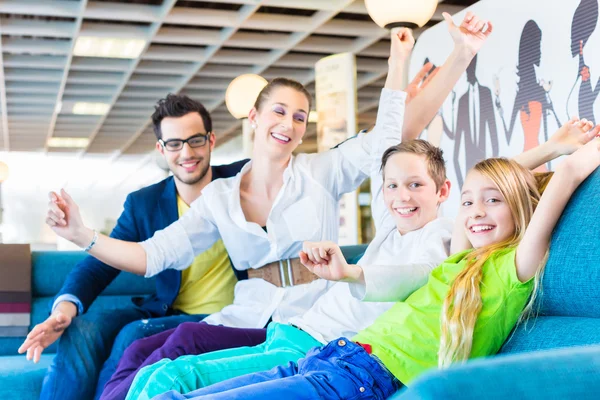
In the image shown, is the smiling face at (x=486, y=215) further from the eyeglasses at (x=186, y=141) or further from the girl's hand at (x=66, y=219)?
the eyeglasses at (x=186, y=141)

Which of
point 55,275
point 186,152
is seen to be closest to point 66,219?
point 186,152

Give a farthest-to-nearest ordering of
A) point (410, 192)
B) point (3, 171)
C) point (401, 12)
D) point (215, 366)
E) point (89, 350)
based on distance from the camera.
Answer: point (3, 171), point (401, 12), point (89, 350), point (410, 192), point (215, 366)

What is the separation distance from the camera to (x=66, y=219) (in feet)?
7.86

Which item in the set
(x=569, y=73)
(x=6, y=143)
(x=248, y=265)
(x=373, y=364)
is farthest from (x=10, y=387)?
(x=6, y=143)

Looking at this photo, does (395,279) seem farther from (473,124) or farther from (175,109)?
(473,124)

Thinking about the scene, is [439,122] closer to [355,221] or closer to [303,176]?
[355,221]

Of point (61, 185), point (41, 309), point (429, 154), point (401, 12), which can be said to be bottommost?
point (41, 309)

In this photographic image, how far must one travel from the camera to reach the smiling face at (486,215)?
5.37 ft

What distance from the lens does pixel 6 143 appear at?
1670cm

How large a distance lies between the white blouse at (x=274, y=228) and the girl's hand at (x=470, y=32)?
1.33ft

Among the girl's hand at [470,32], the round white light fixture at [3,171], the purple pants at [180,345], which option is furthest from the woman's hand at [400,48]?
the round white light fixture at [3,171]

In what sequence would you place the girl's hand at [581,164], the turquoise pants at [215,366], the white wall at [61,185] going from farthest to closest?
the white wall at [61,185] < the turquoise pants at [215,366] < the girl's hand at [581,164]

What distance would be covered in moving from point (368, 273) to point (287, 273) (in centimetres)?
79

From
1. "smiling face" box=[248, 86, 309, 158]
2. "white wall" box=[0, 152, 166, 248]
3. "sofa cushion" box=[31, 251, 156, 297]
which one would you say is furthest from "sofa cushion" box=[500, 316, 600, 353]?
"white wall" box=[0, 152, 166, 248]
